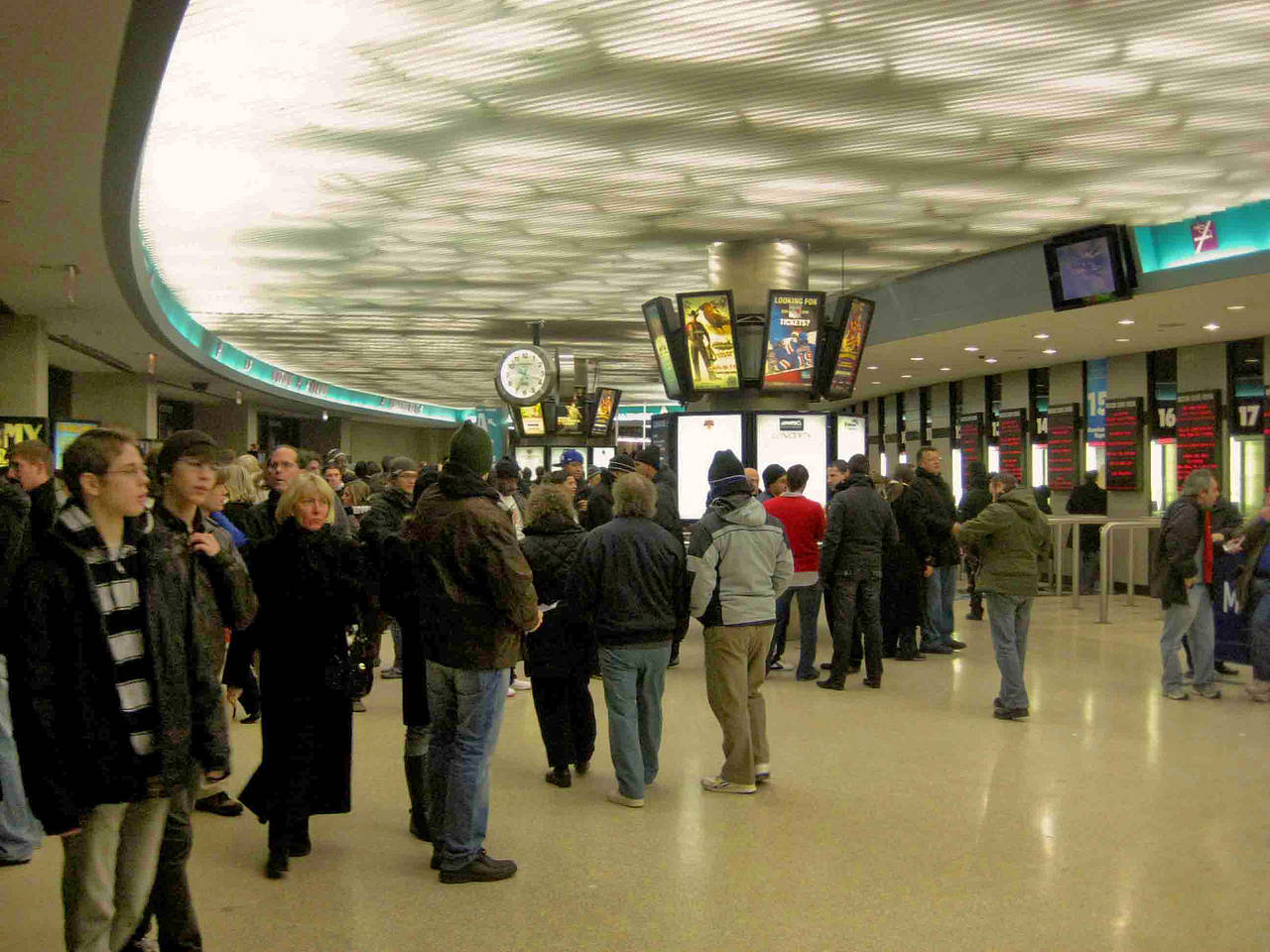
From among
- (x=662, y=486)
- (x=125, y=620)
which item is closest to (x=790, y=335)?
(x=662, y=486)

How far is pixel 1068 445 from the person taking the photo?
60.6ft

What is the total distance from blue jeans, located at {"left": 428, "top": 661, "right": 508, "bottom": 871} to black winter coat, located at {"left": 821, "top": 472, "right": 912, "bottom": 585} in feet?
16.1

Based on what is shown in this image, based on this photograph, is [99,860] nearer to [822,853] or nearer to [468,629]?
[468,629]

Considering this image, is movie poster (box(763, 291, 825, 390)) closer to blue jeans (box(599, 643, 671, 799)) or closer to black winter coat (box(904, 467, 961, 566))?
black winter coat (box(904, 467, 961, 566))

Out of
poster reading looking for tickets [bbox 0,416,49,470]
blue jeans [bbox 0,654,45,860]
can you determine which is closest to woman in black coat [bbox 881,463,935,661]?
blue jeans [bbox 0,654,45,860]

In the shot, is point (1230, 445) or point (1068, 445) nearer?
point (1230, 445)

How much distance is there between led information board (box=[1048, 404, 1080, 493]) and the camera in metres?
18.4

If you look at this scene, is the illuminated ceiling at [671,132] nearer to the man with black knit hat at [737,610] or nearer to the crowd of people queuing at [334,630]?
the crowd of people queuing at [334,630]

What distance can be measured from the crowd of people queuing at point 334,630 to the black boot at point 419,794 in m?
0.01

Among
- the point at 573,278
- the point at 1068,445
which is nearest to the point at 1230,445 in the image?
the point at 1068,445

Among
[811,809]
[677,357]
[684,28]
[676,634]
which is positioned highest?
[684,28]

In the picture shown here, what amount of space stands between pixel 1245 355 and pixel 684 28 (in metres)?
11.5

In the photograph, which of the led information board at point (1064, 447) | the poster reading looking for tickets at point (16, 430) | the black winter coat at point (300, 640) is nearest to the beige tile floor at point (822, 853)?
the black winter coat at point (300, 640)

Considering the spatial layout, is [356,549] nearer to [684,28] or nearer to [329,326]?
[684,28]
